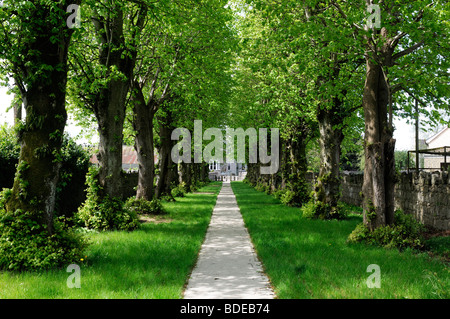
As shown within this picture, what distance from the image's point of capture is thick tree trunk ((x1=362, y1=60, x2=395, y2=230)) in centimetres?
978

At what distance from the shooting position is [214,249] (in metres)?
9.48

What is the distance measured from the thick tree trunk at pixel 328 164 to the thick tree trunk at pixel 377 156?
191 inches

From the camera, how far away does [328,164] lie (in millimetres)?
15359

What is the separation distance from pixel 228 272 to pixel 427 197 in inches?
340

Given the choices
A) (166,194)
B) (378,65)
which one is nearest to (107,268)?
(378,65)

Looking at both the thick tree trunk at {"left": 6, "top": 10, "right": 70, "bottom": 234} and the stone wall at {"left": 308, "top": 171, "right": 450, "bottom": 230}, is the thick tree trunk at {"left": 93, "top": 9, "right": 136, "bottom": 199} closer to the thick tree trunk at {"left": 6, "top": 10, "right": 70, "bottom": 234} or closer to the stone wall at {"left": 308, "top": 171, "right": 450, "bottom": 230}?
the thick tree trunk at {"left": 6, "top": 10, "right": 70, "bottom": 234}

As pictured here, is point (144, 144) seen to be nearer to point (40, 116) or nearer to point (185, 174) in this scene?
point (40, 116)

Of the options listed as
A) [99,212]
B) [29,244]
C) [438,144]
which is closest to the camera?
[29,244]

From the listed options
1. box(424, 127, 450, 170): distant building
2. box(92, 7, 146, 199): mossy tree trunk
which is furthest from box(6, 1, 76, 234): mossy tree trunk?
box(424, 127, 450, 170): distant building

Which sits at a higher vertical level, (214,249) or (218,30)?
(218,30)

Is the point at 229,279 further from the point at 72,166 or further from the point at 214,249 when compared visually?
the point at 72,166

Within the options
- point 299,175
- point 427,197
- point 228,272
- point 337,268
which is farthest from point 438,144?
point 228,272

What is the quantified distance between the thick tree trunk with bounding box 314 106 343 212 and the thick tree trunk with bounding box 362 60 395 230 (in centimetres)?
485
